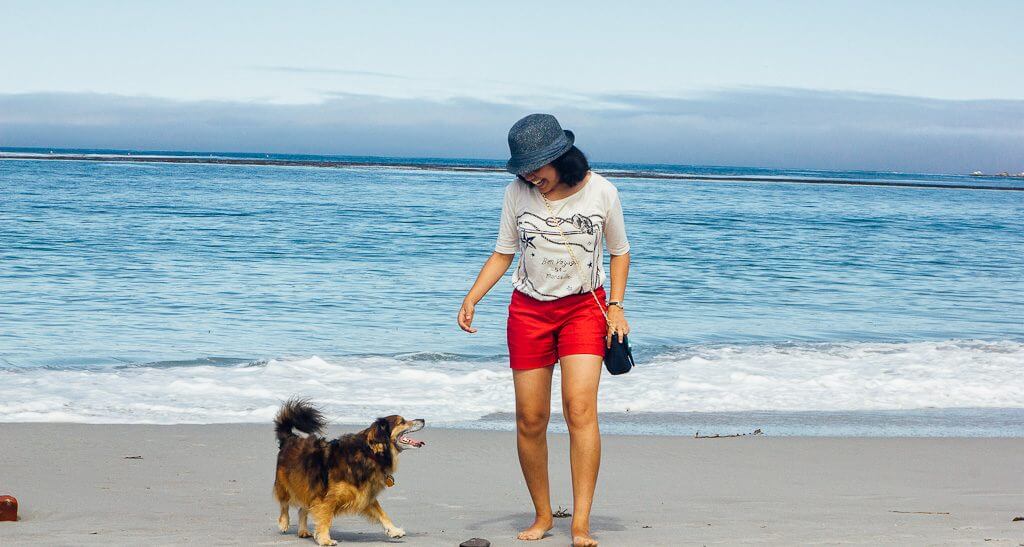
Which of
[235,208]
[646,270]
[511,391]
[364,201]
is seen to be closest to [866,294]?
[646,270]

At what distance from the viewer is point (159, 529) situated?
417 cm

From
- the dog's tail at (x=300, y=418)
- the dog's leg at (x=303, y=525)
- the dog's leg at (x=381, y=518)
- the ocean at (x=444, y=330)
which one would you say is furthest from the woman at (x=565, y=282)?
the ocean at (x=444, y=330)

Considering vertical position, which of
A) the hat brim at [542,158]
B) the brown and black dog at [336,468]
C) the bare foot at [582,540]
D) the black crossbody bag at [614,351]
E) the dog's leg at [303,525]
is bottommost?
the dog's leg at [303,525]

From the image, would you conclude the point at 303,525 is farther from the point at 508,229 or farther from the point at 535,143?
the point at 535,143

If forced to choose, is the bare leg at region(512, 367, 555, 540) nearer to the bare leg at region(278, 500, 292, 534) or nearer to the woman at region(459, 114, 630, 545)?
the woman at region(459, 114, 630, 545)

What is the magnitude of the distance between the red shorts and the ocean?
9.97 ft

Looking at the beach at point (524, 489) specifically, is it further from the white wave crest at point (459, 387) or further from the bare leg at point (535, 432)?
the white wave crest at point (459, 387)

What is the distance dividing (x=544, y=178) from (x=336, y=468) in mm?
1380

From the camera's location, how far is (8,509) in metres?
4.29

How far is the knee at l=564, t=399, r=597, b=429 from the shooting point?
393cm

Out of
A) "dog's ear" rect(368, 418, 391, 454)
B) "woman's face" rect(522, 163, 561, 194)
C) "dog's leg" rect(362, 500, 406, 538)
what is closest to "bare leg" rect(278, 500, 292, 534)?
"dog's leg" rect(362, 500, 406, 538)

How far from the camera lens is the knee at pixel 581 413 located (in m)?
3.93

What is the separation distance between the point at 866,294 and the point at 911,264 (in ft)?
20.8

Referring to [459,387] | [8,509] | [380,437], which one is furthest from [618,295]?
[459,387]
